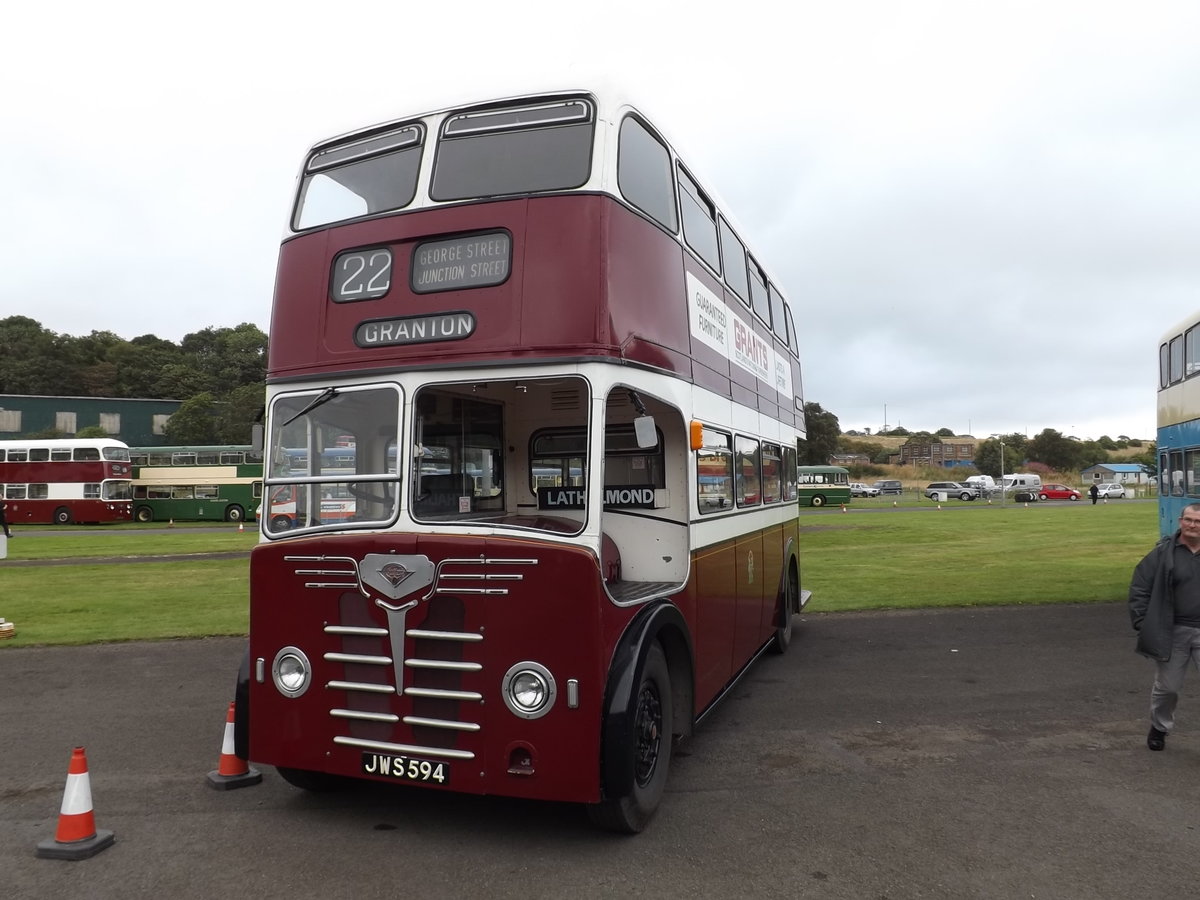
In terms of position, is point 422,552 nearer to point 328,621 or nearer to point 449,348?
point 328,621

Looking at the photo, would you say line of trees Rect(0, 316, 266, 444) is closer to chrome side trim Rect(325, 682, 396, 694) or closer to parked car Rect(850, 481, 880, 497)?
parked car Rect(850, 481, 880, 497)

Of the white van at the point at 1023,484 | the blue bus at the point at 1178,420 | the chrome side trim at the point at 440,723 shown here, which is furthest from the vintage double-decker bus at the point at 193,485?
the white van at the point at 1023,484

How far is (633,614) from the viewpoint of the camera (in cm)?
505

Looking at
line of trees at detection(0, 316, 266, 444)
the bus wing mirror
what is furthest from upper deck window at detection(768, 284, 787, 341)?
line of trees at detection(0, 316, 266, 444)

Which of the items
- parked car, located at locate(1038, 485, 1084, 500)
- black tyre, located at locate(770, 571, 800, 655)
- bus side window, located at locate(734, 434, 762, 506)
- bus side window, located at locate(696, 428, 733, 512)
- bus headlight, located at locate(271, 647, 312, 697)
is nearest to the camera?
bus headlight, located at locate(271, 647, 312, 697)

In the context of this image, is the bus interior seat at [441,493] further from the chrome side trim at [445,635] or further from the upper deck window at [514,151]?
the upper deck window at [514,151]

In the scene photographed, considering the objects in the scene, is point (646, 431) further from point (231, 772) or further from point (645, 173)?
point (231, 772)

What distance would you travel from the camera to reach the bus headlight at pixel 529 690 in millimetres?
4488

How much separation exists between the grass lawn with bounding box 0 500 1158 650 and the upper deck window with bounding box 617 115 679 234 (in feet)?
28.4

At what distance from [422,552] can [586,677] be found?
1.12 meters

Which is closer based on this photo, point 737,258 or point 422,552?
point 422,552

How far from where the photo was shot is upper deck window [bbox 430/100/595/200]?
5027mm

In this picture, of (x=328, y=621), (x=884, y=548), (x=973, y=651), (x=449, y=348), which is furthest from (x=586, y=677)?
(x=884, y=548)

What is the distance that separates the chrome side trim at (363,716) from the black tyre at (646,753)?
1219 mm
